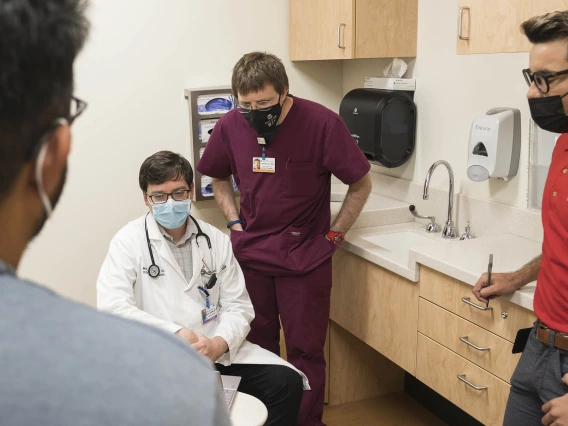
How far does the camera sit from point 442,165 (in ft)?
10.2

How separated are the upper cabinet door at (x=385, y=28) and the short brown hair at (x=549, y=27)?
1412mm

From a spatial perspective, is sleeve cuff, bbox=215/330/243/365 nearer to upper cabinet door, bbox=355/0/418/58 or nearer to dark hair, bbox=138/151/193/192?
dark hair, bbox=138/151/193/192

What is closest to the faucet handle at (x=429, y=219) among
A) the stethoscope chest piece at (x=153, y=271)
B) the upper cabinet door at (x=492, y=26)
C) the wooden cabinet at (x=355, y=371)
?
the wooden cabinet at (x=355, y=371)

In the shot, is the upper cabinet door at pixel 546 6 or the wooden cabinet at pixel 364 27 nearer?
the upper cabinet door at pixel 546 6

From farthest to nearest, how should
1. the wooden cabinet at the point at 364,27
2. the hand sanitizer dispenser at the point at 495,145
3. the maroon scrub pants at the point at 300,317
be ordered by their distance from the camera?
the wooden cabinet at the point at 364,27 < the maroon scrub pants at the point at 300,317 < the hand sanitizer dispenser at the point at 495,145

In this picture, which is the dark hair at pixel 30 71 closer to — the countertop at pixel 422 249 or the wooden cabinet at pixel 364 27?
the countertop at pixel 422 249

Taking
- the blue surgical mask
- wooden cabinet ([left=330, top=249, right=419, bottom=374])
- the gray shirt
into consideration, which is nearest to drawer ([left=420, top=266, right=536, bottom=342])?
wooden cabinet ([left=330, top=249, right=419, bottom=374])

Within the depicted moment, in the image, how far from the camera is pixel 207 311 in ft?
8.05

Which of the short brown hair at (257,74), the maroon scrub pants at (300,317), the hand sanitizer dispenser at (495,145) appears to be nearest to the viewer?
the short brown hair at (257,74)

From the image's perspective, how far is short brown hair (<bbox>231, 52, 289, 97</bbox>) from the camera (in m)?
2.53

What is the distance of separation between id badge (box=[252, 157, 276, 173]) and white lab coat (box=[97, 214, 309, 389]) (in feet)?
1.42

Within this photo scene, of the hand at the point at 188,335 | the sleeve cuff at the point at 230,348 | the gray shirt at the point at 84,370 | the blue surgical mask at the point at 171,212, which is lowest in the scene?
the sleeve cuff at the point at 230,348

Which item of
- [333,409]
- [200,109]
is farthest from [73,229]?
[333,409]

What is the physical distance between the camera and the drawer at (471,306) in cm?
219
